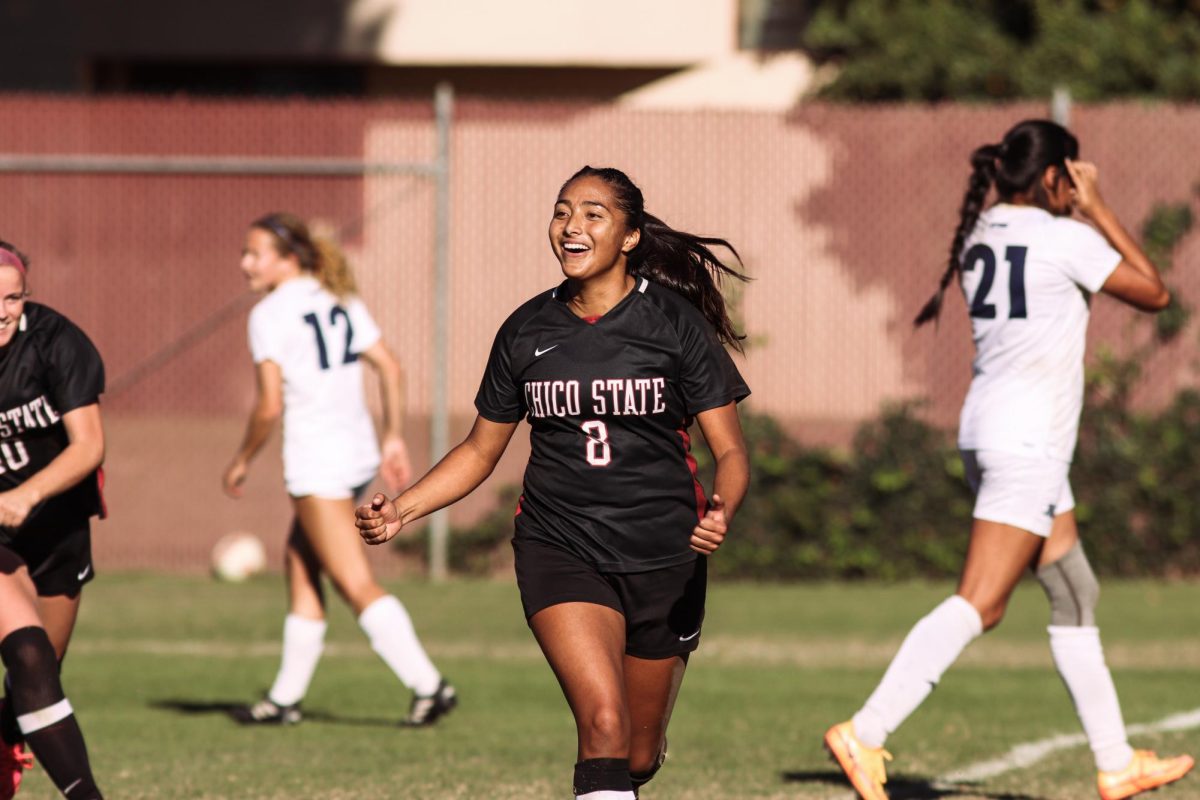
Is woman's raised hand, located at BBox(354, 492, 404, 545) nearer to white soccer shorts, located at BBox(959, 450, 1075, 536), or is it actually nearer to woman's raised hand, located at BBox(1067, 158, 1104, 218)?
white soccer shorts, located at BBox(959, 450, 1075, 536)

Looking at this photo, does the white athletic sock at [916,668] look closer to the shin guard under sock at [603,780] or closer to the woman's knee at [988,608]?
the woman's knee at [988,608]

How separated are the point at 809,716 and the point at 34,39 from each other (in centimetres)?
1408

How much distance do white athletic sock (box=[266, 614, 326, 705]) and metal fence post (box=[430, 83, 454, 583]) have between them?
448 cm

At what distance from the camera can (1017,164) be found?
679 cm

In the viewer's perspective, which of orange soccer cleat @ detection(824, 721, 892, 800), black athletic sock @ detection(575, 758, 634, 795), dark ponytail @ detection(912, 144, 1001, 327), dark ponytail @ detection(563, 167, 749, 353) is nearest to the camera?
black athletic sock @ detection(575, 758, 634, 795)

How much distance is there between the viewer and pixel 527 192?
13.5 meters

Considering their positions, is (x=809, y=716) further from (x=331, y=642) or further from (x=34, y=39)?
(x=34, y=39)

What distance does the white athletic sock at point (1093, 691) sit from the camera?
6621 millimetres

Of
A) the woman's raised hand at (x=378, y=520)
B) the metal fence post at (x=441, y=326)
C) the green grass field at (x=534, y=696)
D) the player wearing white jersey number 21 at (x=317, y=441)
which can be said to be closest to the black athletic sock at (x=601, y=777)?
the woman's raised hand at (x=378, y=520)

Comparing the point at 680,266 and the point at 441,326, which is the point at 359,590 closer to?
the point at 680,266

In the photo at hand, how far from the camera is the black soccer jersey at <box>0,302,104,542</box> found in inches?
234

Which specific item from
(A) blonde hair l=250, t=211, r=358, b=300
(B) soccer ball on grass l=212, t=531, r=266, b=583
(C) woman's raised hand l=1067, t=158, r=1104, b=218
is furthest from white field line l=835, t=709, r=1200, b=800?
(B) soccer ball on grass l=212, t=531, r=266, b=583

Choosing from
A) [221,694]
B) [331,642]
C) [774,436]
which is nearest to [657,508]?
[221,694]

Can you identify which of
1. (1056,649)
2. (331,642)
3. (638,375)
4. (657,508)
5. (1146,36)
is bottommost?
(331,642)
